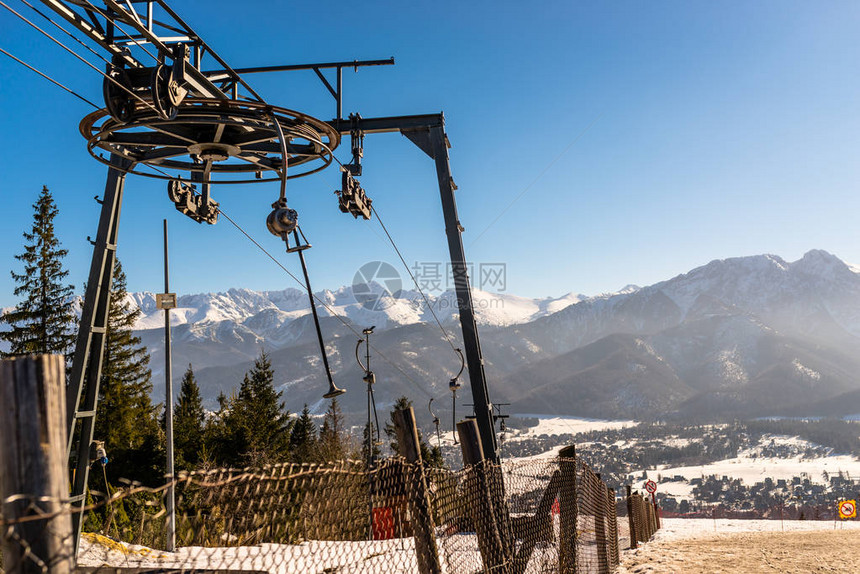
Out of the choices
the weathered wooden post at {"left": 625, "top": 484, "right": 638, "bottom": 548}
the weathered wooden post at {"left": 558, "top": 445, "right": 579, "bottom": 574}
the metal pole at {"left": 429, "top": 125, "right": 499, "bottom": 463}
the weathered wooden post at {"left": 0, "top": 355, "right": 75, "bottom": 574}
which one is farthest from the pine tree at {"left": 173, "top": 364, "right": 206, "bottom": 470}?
the weathered wooden post at {"left": 0, "top": 355, "right": 75, "bottom": 574}

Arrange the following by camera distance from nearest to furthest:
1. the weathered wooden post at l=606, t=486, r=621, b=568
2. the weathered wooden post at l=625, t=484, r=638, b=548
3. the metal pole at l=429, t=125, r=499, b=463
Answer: the weathered wooden post at l=606, t=486, r=621, b=568
the metal pole at l=429, t=125, r=499, b=463
the weathered wooden post at l=625, t=484, r=638, b=548

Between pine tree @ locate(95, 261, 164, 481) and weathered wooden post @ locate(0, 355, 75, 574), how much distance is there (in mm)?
33762

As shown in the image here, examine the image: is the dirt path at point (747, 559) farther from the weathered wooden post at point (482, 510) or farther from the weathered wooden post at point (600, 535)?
the weathered wooden post at point (482, 510)

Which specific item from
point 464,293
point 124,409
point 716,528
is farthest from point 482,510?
point 124,409

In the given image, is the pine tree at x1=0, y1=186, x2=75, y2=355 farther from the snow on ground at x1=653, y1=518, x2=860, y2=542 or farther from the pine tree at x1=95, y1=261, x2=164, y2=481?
the snow on ground at x1=653, y1=518, x2=860, y2=542

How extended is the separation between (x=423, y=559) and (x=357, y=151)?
27.0 ft

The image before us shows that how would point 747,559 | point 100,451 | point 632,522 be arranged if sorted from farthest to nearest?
point 100,451
point 632,522
point 747,559

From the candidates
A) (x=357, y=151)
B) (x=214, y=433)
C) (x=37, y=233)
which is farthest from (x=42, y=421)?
(x=37, y=233)

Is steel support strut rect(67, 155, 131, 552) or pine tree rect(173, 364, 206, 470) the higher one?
steel support strut rect(67, 155, 131, 552)

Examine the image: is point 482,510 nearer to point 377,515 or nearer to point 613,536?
point 377,515

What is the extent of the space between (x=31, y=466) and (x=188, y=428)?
1727 inches

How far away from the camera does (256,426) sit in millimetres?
42094

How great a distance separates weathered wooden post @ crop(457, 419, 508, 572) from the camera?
4.88 metres

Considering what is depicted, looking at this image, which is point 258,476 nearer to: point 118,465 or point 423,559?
point 423,559
